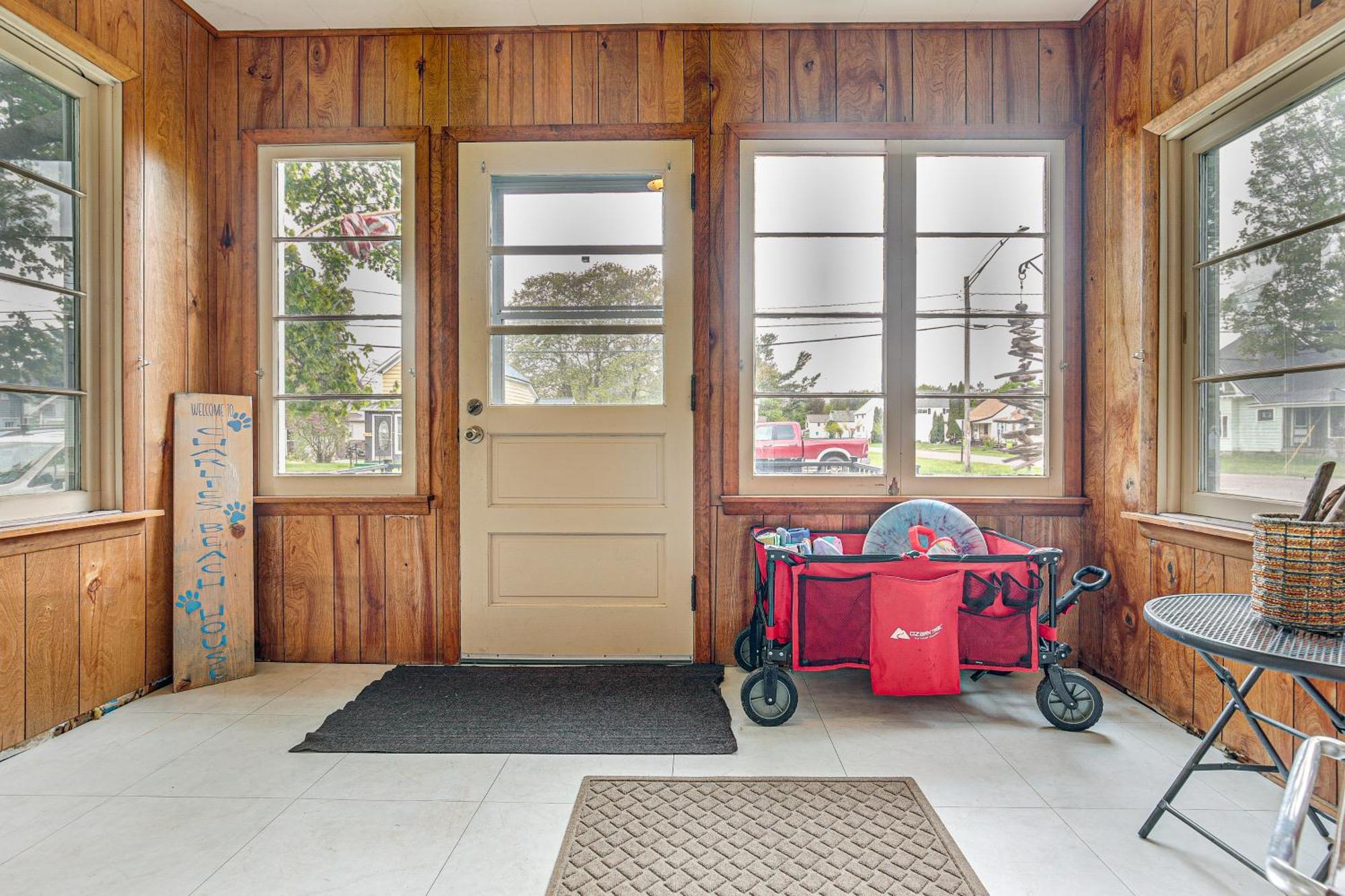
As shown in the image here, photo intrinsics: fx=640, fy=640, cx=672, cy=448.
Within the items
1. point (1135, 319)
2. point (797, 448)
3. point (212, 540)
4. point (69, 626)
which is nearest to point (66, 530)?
point (69, 626)

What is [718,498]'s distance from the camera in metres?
2.62

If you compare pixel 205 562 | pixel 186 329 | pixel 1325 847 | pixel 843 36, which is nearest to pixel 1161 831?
pixel 1325 847

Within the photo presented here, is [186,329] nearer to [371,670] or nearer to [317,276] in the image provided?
[317,276]

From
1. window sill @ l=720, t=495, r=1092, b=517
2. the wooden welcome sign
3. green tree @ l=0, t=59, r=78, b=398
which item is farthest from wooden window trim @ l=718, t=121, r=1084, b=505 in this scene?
green tree @ l=0, t=59, r=78, b=398

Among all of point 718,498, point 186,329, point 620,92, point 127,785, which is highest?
point 620,92

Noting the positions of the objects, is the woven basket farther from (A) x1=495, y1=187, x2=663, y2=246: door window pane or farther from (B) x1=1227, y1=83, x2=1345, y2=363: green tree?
(A) x1=495, y1=187, x2=663, y2=246: door window pane

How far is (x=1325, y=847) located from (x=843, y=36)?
293cm

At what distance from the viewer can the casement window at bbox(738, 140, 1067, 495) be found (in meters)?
2.62

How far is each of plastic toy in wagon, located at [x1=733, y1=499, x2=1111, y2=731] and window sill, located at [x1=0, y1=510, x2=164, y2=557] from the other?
2217 millimetres

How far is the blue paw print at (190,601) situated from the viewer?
7.84 ft

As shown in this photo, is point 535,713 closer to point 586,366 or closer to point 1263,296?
point 586,366

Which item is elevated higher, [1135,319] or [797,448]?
Answer: [1135,319]

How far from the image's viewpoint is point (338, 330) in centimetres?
268

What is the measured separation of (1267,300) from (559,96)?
8.36 feet
